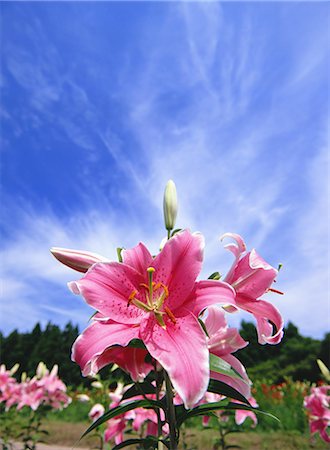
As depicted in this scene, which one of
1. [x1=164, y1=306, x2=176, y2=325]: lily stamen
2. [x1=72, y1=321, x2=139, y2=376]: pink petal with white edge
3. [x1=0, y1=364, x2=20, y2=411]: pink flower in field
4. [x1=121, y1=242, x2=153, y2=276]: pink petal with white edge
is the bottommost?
[x1=72, y1=321, x2=139, y2=376]: pink petal with white edge

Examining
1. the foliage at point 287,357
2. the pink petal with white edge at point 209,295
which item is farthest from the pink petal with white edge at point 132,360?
the foliage at point 287,357

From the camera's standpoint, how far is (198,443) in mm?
5148

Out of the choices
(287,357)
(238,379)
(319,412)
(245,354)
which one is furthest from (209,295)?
(287,357)

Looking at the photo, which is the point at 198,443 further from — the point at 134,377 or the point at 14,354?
the point at 14,354

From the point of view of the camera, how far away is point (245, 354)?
16.5 metres

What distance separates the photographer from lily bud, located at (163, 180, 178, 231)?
1107 millimetres

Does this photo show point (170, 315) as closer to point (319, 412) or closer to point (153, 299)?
point (153, 299)

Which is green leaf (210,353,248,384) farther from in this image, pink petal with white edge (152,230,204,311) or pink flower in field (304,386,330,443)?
pink flower in field (304,386,330,443)

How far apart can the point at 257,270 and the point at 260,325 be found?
0.16 meters

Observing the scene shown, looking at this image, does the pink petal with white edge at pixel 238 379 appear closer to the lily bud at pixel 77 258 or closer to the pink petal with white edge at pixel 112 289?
the pink petal with white edge at pixel 112 289

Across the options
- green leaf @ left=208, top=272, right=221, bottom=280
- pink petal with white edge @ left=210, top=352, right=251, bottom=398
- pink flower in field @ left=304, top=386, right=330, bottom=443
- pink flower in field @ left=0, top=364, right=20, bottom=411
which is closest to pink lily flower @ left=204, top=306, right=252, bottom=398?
pink petal with white edge @ left=210, top=352, right=251, bottom=398

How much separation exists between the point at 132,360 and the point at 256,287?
36 cm

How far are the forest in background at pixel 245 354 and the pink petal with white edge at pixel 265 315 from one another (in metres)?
15.2

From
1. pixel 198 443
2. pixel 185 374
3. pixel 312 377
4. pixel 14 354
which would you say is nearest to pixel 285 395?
pixel 198 443
